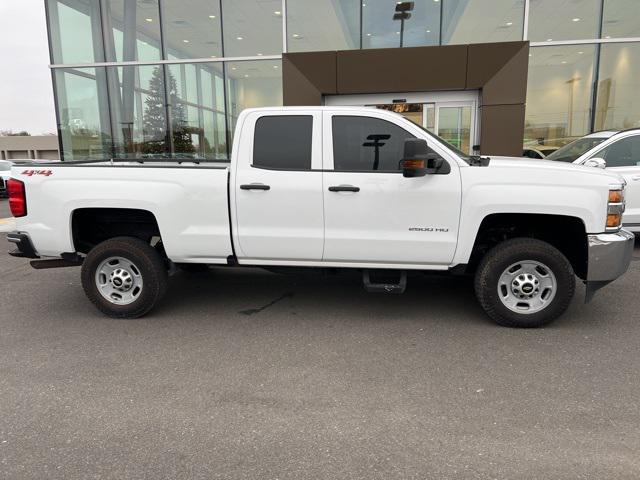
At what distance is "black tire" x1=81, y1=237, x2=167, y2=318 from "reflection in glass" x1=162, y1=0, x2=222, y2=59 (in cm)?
1047

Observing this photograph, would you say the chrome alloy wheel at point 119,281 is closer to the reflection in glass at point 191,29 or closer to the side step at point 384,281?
the side step at point 384,281

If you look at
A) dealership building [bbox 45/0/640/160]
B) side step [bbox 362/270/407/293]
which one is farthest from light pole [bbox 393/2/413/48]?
side step [bbox 362/270/407/293]

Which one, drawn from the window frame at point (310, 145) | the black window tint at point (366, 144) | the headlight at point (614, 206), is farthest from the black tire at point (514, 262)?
the window frame at point (310, 145)

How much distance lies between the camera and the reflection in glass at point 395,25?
488 inches

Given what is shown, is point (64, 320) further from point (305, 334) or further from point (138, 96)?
point (138, 96)

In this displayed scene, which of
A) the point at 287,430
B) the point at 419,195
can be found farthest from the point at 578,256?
the point at 287,430

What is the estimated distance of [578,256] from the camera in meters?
4.77

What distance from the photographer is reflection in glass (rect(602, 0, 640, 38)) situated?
39.6ft

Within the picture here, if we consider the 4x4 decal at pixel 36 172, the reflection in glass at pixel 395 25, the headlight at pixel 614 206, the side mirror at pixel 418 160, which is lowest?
the headlight at pixel 614 206

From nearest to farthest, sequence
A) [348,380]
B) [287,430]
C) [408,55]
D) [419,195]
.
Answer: [287,430], [348,380], [419,195], [408,55]

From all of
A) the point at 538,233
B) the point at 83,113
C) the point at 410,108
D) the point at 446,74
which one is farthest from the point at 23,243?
the point at 83,113

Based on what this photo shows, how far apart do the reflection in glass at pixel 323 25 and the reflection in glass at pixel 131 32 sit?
4146 mm

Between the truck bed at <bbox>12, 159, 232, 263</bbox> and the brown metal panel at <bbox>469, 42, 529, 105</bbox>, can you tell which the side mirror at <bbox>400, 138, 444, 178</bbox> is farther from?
the brown metal panel at <bbox>469, 42, 529, 105</bbox>

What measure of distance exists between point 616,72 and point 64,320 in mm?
13531
